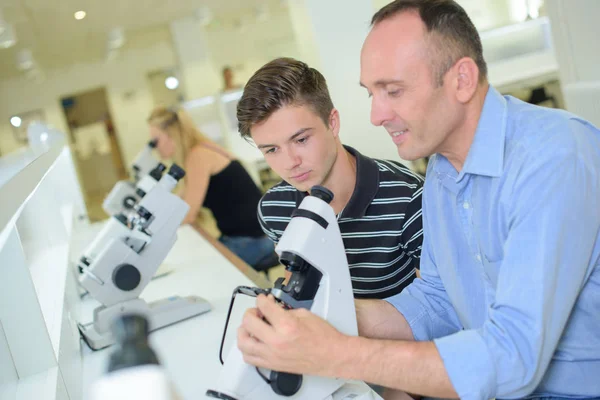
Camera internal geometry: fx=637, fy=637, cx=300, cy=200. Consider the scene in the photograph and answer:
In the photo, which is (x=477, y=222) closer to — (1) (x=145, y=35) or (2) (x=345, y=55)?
(2) (x=345, y=55)

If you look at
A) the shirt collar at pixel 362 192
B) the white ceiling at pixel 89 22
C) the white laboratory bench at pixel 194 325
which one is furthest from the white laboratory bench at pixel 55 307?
the white ceiling at pixel 89 22

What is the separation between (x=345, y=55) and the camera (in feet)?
11.4

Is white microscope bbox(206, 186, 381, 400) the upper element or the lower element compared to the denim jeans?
upper

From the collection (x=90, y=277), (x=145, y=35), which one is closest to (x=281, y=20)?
(x=145, y=35)

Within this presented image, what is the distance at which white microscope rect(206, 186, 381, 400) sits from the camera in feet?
3.49

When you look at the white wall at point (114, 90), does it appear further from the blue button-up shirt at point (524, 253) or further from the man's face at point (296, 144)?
the blue button-up shirt at point (524, 253)

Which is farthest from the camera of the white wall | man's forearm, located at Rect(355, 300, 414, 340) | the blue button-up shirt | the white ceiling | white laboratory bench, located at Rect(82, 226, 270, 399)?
the white wall

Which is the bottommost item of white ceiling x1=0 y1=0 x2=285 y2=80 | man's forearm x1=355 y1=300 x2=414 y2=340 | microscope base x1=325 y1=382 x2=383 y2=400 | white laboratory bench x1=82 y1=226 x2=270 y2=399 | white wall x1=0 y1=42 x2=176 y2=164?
white laboratory bench x1=82 y1=226 x2=270 y2=399

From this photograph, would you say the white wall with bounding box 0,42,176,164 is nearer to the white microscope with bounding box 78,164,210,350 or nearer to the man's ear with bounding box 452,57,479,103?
the white microscope with bounding box 78,164,210,350

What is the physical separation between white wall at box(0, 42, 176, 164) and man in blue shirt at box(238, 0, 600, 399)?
1370cm

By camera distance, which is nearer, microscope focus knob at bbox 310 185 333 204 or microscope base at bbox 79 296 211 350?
microscope focus knob at bbox 310 185 333 204

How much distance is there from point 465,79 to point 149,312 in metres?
1.31

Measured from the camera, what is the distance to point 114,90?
14.3 m

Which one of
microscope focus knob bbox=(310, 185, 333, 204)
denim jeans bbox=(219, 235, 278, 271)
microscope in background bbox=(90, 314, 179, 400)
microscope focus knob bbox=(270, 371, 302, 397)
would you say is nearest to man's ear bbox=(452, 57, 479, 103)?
microscope focus knob bbox=(310, 185, 333, 204)
